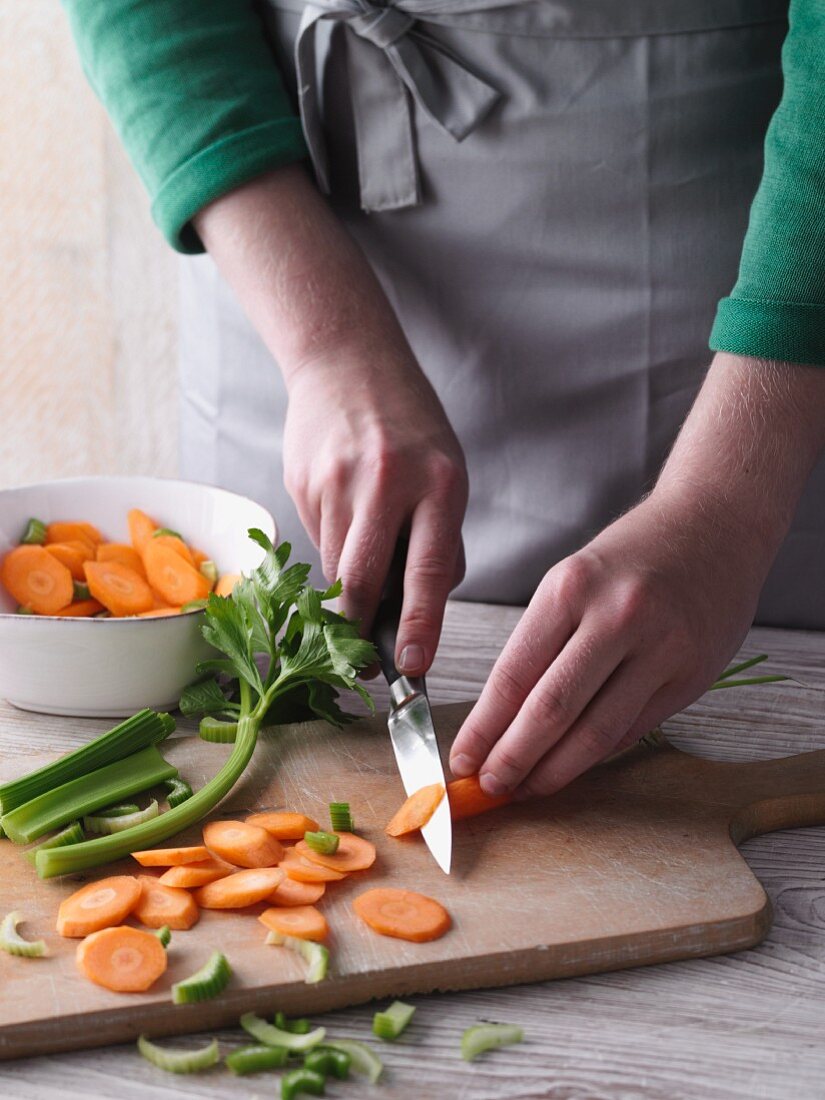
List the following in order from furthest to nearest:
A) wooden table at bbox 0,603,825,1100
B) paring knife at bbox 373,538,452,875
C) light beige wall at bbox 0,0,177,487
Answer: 1. light beige wall at bbox 0,0,177,487
2. paring knife at bbox 373,538,452,875
3. wooden table at bbox 0,603,825,1100

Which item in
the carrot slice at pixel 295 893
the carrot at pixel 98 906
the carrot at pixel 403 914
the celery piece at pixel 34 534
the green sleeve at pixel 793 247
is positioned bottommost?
the carrot at pixel 403 914

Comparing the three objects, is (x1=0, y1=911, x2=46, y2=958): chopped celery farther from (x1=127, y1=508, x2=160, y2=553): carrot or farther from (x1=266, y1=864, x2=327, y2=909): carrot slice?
(x1=127, y1=508, x2=160, y2=553): carrot

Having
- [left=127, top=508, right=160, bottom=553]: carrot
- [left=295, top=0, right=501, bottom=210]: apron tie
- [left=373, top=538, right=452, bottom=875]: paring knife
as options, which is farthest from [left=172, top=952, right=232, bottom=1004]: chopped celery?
[left=295, top=0, right=501, bottom=210]: apron tie

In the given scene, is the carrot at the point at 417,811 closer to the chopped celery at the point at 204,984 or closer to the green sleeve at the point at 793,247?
the chopped celery at the point at 204,984

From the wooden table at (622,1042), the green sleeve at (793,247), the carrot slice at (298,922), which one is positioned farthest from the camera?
the green sleeve at (793,247)

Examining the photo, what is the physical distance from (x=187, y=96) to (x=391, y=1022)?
3.72 ft

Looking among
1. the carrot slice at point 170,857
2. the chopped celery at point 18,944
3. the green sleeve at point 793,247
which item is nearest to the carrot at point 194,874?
the carrot slice at point 170,857

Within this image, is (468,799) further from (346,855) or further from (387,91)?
(387,91)

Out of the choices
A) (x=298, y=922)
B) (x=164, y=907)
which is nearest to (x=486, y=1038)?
(x=298, y=922)

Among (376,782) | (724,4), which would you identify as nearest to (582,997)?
(376,782)

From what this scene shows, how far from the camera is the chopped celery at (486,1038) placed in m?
0.85

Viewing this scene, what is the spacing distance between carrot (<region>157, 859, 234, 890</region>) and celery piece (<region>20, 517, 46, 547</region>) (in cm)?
55

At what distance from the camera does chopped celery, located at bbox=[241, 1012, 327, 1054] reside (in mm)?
852

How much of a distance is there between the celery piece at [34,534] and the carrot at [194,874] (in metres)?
0.55
